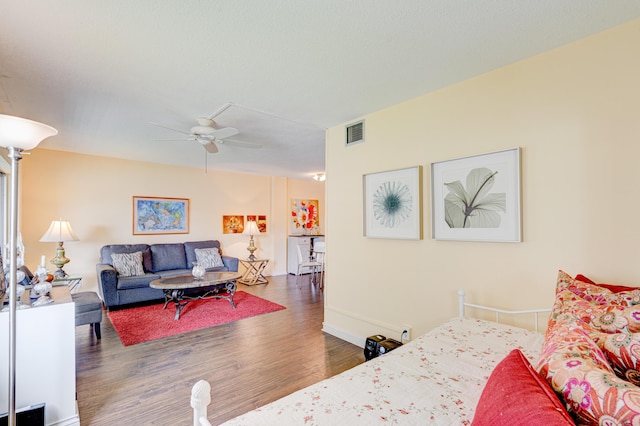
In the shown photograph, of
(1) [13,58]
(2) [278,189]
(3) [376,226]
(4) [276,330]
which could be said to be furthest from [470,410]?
(2) [278,189]

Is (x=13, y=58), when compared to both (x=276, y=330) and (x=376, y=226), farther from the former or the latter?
(x=276, y=330)

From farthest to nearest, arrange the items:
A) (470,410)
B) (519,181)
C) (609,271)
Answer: (519,181) < (609,271) < (470,410)

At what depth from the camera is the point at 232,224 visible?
22.8ft

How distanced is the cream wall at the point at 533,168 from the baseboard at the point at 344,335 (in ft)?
0.45

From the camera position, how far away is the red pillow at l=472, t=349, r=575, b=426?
2.17ft

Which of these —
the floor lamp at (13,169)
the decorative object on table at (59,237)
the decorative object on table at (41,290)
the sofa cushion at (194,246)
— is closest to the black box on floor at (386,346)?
the floor lamp at (13,169)

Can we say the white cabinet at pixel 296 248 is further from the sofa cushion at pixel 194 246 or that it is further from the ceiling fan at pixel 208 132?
the ceiling fan at pixel 208 132

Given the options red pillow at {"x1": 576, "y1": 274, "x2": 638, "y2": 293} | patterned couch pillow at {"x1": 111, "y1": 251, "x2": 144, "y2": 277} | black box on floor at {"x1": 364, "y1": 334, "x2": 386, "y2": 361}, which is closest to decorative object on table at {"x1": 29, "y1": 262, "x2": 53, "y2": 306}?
black box on floor at {"x1": 364, "y1": 334, "x2": 386, "y2": 361}

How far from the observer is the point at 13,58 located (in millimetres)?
2105

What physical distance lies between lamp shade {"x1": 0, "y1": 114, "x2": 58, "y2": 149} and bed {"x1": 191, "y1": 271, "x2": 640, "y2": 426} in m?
1.67

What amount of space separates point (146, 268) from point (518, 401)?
583 cm

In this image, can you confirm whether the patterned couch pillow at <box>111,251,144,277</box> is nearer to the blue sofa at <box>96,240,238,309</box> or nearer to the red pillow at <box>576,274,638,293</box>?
the blue sofa at <box>96,240,238,309</box>

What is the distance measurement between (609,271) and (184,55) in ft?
10.1

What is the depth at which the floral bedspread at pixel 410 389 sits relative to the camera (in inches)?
43.4
